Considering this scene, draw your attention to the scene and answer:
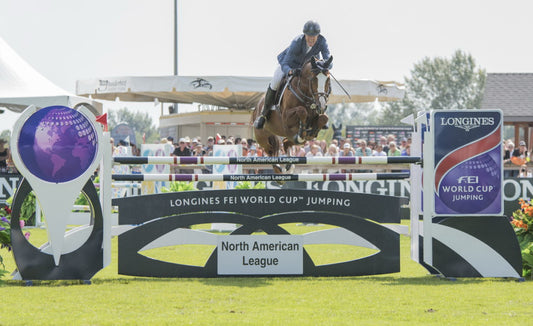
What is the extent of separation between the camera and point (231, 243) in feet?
21.0

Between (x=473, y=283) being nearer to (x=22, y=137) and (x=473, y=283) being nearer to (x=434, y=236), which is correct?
(x=434, y=236)

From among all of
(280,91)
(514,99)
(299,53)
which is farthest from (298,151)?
(514,99)

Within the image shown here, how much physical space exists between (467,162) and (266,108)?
385 centimetres

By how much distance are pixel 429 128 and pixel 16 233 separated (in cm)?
340

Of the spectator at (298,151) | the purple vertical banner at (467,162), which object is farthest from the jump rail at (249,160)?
the spectator at (298,151)

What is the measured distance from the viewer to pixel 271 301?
5098 millimetres

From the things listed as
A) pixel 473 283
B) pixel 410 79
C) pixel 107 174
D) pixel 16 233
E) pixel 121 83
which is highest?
pixel 410 79

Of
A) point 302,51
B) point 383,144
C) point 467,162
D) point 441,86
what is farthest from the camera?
point 441,86

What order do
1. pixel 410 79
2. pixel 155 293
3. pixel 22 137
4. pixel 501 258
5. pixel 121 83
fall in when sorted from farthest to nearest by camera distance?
pixel 410 79 < pixel 121 83 < pixel 501 258 < pixel 22 137 < pixel 155 293

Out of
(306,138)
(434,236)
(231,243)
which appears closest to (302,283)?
(231,243)

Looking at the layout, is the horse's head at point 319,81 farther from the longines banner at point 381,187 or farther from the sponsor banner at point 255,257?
the longines banner at point 381,187

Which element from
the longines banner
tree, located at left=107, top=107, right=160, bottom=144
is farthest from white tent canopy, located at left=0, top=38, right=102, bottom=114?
tree, located at left=107, top=107, right=160, bottom=144

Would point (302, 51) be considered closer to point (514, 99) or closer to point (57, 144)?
point (57, 144)

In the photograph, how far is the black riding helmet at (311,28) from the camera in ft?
26.5
